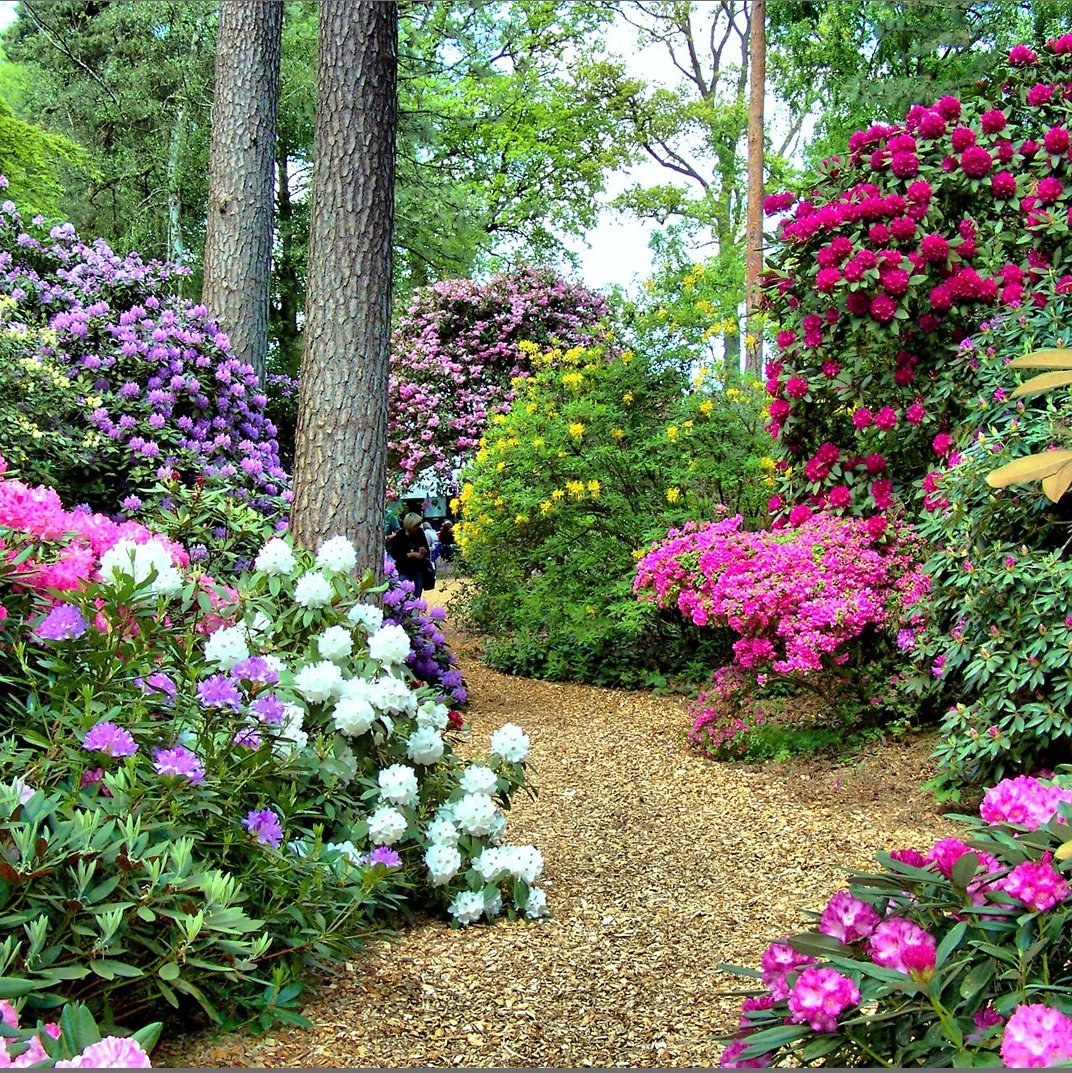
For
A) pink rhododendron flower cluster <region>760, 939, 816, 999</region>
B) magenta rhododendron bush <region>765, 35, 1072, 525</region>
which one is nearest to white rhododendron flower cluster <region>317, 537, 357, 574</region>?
pink rhododendron flower cluster <region>760, 939, 816, 999</region>

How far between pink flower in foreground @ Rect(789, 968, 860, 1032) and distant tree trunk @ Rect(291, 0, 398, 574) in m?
3.47

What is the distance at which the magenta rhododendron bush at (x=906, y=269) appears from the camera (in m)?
5.27

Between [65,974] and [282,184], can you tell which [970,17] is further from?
[65,974]

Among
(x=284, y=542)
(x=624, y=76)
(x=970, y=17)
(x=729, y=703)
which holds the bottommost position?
(x=729, y=703)

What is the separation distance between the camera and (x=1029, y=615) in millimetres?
4082

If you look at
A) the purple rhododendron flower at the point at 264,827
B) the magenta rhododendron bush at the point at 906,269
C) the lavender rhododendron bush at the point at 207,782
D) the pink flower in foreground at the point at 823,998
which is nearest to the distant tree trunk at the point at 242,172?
the magenta rhododendron bush at the point at 906,269

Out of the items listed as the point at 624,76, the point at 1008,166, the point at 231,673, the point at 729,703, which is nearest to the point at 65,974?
the point at 231,673

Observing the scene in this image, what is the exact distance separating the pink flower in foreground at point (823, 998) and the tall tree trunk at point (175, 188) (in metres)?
15.5

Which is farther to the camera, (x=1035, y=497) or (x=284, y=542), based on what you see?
(x=1035, y=497)

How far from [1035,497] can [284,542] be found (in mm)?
2956

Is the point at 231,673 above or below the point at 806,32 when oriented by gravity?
below

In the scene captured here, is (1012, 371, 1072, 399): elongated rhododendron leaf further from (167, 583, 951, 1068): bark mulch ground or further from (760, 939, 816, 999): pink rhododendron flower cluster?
(167, 583, 951, 1068): bark mulch ground

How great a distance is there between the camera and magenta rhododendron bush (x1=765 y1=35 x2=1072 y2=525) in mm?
5266

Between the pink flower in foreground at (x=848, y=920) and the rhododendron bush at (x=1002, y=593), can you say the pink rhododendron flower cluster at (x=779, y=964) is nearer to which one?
the pink flower in foreground at (x=848, y=920)
